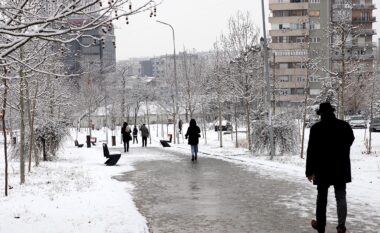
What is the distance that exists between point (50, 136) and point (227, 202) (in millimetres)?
13702

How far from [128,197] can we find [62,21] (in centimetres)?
566

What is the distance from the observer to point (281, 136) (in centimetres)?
2217

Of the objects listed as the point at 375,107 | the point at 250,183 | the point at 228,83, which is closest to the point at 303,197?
the point at 250,183

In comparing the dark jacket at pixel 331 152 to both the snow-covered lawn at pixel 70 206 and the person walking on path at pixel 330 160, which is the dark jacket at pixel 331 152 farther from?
the snow-covered lawn at pixel 70 206

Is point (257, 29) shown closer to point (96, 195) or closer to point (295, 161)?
point (295, 161)

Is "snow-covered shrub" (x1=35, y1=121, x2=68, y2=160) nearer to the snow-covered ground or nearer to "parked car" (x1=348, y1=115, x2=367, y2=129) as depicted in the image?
the snow-covered ground

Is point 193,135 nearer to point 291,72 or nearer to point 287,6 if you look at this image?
point 291,72

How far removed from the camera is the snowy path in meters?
7.81

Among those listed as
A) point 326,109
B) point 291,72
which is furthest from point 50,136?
point 291,72

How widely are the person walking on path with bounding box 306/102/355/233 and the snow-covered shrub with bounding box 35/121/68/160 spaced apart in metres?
16.4

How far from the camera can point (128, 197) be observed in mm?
10633

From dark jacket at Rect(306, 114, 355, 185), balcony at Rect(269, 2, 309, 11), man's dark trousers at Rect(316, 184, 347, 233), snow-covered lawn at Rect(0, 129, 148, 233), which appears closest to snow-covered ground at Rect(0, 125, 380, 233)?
snow-covered lawn at Rect(0, 129, 148, 233)

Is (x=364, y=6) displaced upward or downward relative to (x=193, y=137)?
upward

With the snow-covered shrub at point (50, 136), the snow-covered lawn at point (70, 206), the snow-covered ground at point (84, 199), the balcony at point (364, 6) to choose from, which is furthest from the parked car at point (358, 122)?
the balcony at point (364, 6)
